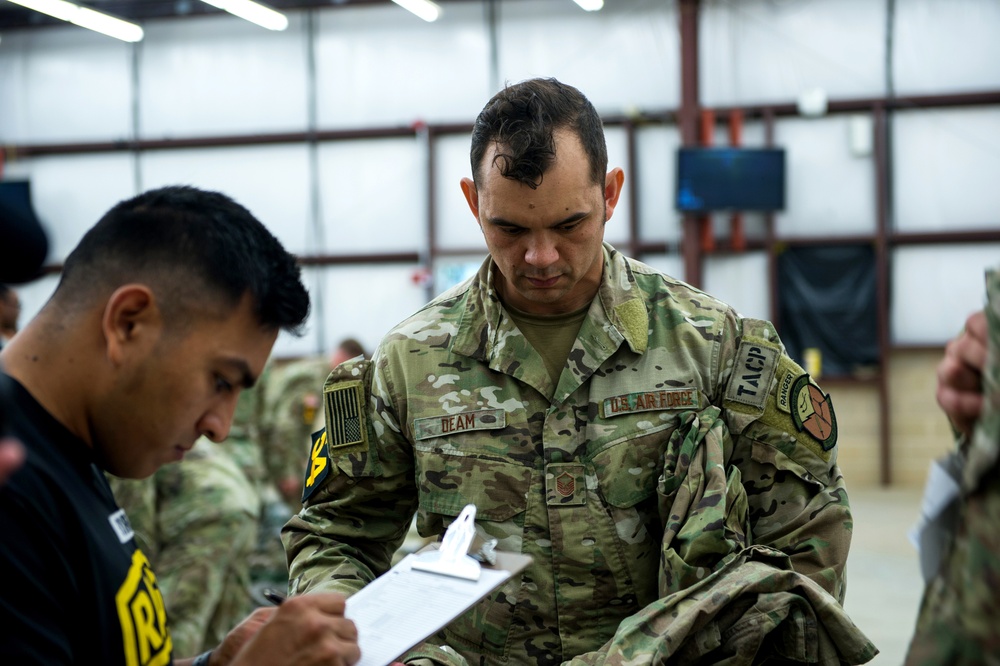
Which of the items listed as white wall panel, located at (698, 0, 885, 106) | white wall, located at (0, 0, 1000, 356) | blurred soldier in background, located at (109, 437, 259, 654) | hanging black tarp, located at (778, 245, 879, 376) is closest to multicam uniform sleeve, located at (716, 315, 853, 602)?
blurred soldier in background, located at (109, 437, 259, 654)

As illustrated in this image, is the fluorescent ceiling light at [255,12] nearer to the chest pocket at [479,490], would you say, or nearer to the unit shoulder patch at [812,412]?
the chest pocket at [479,490]

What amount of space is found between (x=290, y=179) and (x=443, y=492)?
32.1 ft

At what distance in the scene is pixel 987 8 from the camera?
1023 centimetres

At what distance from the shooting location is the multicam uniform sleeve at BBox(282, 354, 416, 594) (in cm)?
222

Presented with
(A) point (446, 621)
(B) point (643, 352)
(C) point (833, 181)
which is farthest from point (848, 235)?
(A) point (446, 621)

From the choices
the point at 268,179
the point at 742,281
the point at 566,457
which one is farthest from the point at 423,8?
the point at 566,457

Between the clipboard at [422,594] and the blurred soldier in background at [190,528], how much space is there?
8.89 ft

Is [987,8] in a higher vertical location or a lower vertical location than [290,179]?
higher

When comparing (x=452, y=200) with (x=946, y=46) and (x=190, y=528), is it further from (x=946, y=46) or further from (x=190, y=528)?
(x=190, y=528)

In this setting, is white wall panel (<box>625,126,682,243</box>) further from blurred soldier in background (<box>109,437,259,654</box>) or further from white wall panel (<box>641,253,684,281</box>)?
blurred soldier in background (<box>109,437,259,654</box>)

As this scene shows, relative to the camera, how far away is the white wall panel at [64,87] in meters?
11.9

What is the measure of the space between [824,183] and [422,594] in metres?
9.70

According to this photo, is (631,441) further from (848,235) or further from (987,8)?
(987,8)

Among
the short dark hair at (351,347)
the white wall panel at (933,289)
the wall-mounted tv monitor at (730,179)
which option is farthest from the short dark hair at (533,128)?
the white wall panel at (933,289)
